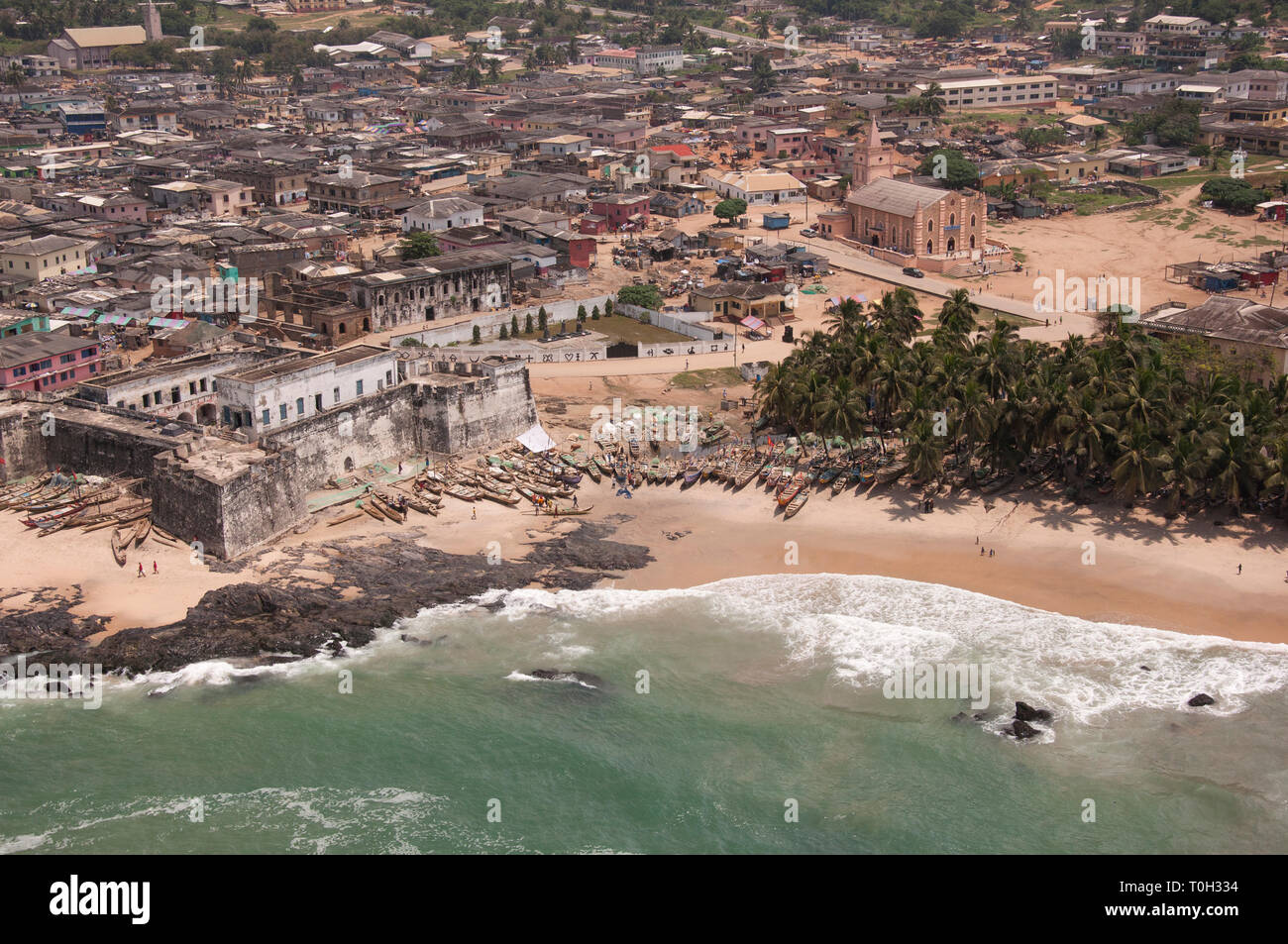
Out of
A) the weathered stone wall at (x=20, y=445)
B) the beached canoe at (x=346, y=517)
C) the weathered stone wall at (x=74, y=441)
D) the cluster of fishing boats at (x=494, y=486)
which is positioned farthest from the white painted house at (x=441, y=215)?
the beached canoe at (x=346, y=517)

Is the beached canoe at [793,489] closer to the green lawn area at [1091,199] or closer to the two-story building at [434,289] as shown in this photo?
the two-story building at [434,289]

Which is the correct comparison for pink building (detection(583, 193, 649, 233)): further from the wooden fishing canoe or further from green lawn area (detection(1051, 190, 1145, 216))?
the wooden fishing canoe

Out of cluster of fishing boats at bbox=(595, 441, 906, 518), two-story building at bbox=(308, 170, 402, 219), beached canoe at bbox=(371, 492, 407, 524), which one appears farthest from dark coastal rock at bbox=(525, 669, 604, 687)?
two-story building at bbox=(308, 170, 402, 219)

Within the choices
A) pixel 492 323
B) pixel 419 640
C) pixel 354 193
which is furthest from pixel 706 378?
pixel 354 193

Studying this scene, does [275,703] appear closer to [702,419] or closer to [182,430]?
Result: [182,430]

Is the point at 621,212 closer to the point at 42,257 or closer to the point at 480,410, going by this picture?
the point at 42,257
